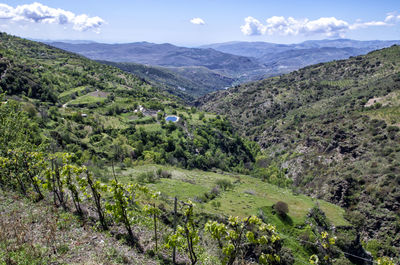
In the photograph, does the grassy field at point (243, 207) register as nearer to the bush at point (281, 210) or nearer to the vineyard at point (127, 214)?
the bush at point (281, 210)

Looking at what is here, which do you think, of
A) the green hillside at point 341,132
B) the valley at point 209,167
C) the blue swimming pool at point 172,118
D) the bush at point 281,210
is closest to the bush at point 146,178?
the valley at point 209,167

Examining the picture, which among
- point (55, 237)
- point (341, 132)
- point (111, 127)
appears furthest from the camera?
point (341, 132)

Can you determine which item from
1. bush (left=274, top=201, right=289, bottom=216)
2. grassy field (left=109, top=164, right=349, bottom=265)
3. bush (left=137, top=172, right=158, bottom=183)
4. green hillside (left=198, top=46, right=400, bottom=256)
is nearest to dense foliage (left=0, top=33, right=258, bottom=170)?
bush (left=137, top=172, right=158, bottom=183)

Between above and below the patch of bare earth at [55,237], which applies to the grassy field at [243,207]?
below

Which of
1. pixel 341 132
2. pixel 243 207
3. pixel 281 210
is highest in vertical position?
pixel 341 132

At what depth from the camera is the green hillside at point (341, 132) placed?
47656 millimetres

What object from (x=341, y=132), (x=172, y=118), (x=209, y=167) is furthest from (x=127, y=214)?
(x=341, y=132)

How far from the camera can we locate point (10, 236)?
1095 centimetres

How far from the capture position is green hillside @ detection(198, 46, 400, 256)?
47.7 m

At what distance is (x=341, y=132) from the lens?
77.6m

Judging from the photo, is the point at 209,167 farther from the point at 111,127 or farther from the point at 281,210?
the point at 281,210

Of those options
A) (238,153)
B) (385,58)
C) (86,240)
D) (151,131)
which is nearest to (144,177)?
(86,240)

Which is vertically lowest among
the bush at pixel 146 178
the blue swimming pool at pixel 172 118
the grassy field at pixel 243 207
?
the grassy field at pixel 243 207

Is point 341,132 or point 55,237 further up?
point 55,237
